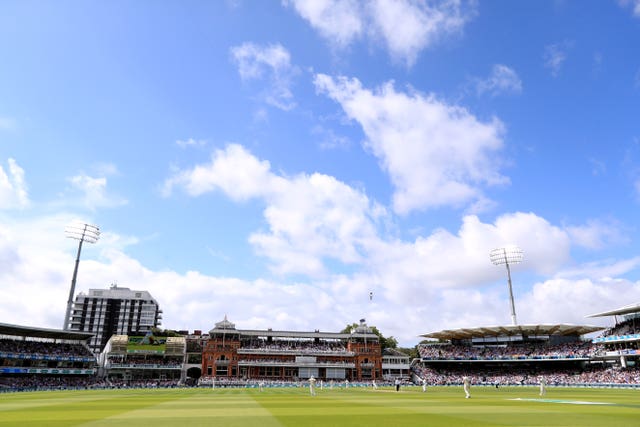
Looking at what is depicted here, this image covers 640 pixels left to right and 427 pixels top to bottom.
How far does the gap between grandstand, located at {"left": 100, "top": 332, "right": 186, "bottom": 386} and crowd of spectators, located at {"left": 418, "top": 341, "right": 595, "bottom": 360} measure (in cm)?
5030

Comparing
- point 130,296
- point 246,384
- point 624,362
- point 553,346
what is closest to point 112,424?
point 246,384

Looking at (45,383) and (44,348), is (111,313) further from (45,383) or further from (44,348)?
(45,383)

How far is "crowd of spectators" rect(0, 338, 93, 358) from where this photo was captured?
6612 cm

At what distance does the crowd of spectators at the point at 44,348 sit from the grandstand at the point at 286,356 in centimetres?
2176

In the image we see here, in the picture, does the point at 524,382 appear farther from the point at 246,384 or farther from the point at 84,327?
the point at 84,327

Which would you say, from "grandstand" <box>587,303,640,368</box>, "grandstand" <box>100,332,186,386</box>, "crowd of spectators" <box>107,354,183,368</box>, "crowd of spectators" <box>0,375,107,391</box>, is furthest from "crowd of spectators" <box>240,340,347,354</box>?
"grandstand" <box>587,303,640,368</box>

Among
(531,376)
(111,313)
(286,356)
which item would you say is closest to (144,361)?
(286,356)

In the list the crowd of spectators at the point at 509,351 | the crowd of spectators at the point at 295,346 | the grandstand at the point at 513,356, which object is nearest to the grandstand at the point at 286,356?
the crowd of spectators at the point at 295,346

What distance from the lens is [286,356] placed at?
82.4m

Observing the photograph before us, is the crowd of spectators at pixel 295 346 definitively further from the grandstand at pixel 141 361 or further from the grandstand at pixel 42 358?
the grandstand at pixel 42 358

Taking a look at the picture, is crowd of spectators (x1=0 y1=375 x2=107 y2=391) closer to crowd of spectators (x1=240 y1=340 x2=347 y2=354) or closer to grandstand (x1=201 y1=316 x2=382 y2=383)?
grandstand (x1=201 y1=316 x2=382 y2=383)

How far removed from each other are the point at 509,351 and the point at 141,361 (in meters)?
69.2

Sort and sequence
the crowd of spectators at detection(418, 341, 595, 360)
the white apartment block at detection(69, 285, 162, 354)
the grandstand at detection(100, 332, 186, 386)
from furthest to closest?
the white apartment block at detection(69, 285, 162, 354) < the grandstand at detection(100, 332, 186, 386) < the crowd of spectators at detection(418, 341, 595, 360)

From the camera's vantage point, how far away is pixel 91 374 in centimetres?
7400
